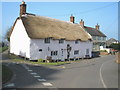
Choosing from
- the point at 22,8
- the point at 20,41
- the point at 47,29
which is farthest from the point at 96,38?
the point at 20,41

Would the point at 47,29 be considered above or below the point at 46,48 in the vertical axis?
above

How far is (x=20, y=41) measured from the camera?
31109 mm

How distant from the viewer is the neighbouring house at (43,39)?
29.2 m

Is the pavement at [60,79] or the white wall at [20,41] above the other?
the white wall at [20,41]

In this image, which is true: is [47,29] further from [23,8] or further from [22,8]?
[22,8]

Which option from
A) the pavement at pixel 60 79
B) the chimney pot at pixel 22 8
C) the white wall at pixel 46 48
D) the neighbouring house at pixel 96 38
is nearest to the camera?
the pavement at pixel 60 79

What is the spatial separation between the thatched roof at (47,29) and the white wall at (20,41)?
122 centimetres

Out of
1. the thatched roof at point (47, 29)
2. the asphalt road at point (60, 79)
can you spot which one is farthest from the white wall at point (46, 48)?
the asphalt road at point (60, 79)

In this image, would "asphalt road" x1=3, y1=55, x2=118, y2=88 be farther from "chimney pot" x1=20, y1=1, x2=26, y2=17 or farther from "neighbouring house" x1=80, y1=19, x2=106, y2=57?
"neighbouring house" x1=80, y1=19, x2=106, y2=57

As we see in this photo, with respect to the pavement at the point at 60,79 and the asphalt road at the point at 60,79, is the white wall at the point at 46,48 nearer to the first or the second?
the pavement at the point at 60,79

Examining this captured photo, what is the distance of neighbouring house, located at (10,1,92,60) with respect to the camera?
29.2 meters

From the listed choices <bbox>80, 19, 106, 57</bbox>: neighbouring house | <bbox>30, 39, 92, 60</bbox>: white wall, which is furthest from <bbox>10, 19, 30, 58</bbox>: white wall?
<bbox>80, 19, 106, 57</bbox>: neighbouring house

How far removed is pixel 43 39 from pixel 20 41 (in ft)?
15.3

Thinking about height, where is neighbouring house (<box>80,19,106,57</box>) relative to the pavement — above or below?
above
